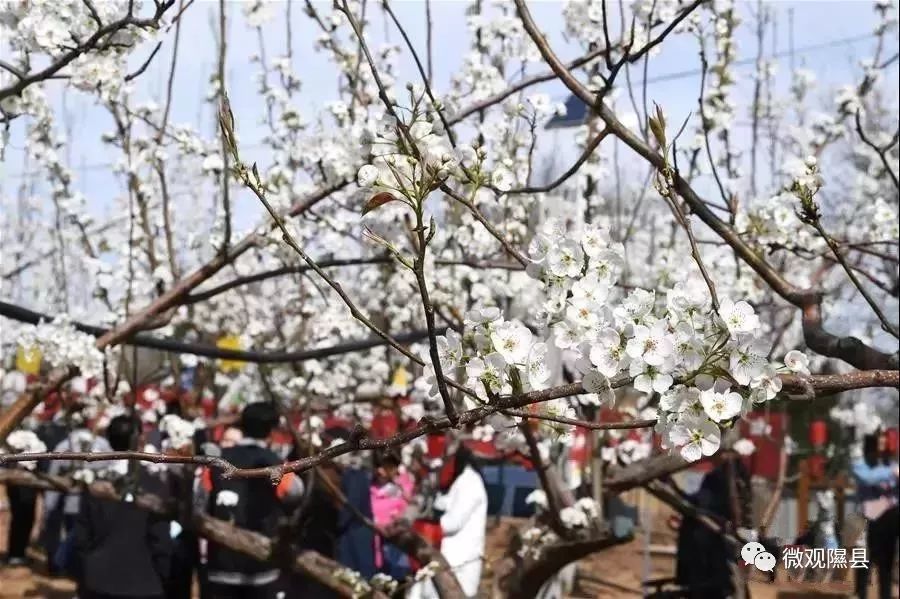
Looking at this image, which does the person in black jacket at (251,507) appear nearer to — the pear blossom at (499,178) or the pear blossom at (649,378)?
the pear blossom at (499,178)

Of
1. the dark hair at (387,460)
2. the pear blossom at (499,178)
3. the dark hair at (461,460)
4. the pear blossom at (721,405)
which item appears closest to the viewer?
the pear blossom at (721,405)

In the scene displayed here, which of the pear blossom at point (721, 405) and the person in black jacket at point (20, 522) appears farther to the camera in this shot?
the person in black jacket at point (20, 522)

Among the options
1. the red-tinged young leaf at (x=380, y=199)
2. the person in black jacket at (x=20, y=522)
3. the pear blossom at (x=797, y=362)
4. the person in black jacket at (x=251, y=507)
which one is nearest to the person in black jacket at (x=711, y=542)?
the person in black jacket at (x=251, y=507)

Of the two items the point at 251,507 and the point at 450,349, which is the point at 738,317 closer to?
the point at 450,349

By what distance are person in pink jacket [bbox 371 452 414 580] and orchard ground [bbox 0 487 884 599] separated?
543 mm

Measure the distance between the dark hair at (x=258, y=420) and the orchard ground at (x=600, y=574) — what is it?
151 cm

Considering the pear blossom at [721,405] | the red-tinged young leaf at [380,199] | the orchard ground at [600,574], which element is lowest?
the orchard ground at [600,574]

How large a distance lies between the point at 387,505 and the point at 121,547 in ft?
4.99

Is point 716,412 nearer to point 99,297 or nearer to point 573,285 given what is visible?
point 573,285

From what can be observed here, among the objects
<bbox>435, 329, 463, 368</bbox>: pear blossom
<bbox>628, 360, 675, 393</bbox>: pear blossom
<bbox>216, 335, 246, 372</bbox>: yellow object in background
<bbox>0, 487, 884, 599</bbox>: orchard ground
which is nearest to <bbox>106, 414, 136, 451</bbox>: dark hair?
<bbox>0, 487, 884, 599</bbox>: orchard ground

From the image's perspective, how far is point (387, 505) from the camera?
6121 mm

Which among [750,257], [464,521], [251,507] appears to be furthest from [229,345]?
[750,257]

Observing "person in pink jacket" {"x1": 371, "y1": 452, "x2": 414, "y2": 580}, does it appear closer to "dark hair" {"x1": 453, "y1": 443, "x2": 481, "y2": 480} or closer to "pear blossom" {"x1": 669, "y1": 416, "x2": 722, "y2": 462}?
"dark hair" {"x1": 453, "y1": 443, "x2": 481, "y2": 480}

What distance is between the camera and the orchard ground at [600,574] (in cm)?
729
